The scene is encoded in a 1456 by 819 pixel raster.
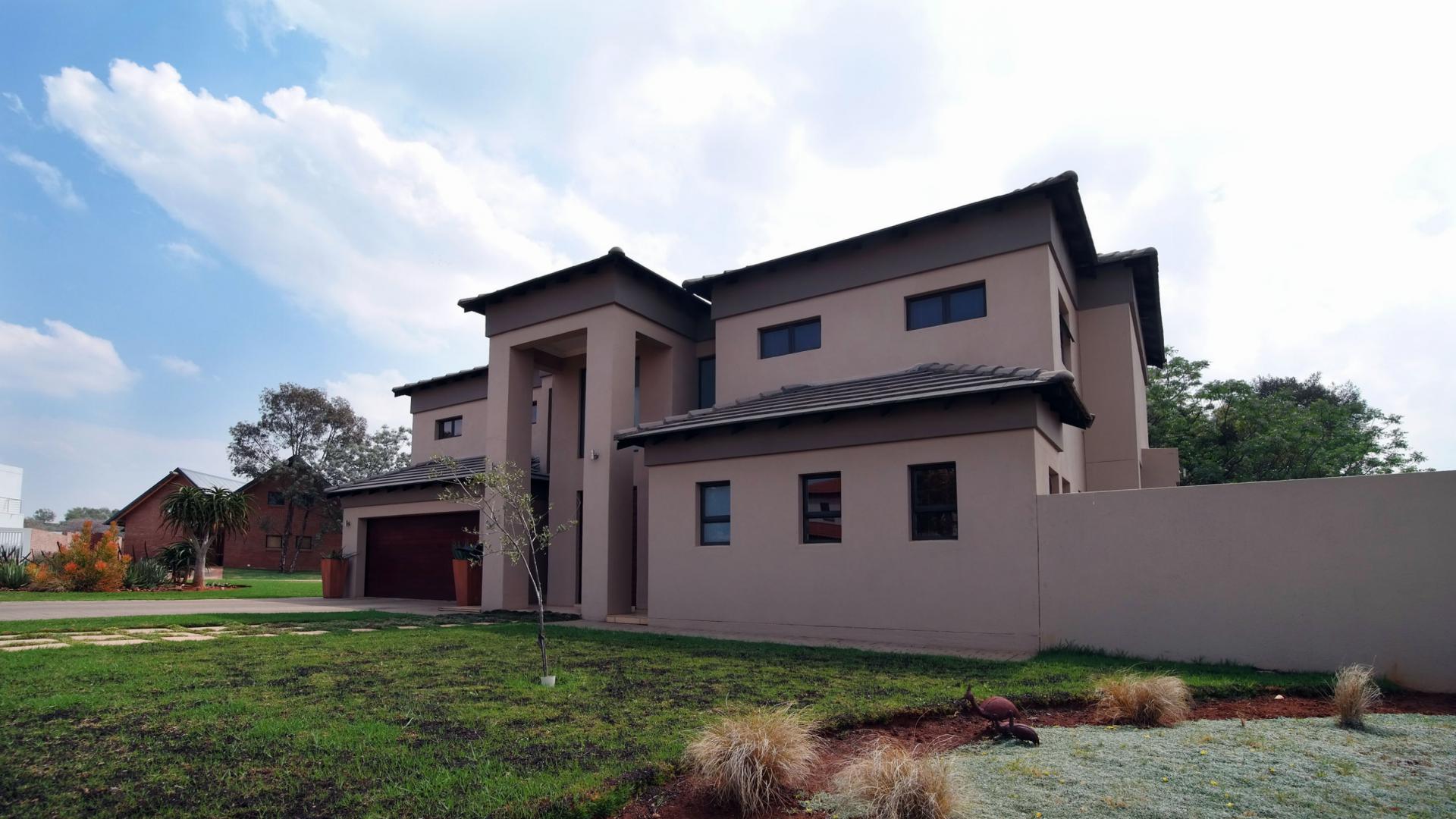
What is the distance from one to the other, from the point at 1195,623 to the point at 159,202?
59.8 feet

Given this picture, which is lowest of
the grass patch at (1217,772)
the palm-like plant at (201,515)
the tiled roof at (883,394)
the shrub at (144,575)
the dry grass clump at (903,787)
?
the shrub at (144,575)

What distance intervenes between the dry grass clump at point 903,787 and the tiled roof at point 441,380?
19.0 meters

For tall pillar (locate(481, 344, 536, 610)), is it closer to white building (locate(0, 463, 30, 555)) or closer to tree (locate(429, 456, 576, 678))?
tree (locate(429, 456, 576, 678))

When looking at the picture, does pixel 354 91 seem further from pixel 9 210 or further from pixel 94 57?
pixel 9 210

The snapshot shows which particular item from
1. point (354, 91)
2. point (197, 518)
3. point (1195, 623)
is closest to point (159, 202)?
point (354, 91)

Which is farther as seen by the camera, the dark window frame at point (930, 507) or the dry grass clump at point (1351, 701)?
the dark window frame at point (930, 507)

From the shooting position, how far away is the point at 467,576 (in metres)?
17.6

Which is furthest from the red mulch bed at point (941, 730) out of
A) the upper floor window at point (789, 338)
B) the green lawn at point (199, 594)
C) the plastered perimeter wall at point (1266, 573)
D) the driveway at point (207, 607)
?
the green lawn at point (199, 594)

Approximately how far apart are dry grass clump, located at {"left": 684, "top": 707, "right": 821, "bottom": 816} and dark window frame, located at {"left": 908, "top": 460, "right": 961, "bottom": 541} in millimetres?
6737

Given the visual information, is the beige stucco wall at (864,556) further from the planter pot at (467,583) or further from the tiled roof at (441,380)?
the tiled roof at (441,380)

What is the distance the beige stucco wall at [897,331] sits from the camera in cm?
1192

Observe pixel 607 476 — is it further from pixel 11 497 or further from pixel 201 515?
pixel 11 497

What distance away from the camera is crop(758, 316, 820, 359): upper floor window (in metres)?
14.4

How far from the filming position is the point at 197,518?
21.6 metres
